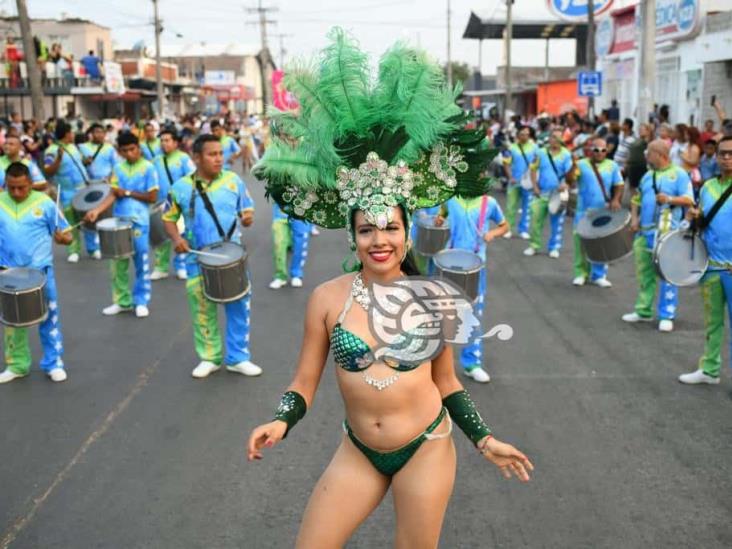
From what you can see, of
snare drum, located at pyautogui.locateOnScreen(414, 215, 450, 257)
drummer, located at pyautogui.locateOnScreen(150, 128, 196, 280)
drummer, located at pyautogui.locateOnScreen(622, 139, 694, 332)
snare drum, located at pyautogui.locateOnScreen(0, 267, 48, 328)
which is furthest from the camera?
drummer, located at pyautogui.locateOnScreen(150, 128, 196, 280)

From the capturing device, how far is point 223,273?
6801mm

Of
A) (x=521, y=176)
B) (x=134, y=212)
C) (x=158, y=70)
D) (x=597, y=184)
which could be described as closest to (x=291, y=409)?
(x=134, y=212)

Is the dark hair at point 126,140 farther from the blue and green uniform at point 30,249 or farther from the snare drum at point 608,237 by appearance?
the snare drum at point 608,237

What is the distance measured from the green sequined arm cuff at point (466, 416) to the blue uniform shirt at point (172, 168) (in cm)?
873

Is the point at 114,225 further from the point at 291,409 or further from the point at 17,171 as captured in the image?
the point at 291,409

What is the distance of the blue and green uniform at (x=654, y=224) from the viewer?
840 centimetres

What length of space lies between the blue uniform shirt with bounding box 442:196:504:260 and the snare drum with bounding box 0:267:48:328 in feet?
10.9

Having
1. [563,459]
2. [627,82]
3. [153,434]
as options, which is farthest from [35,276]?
[627,82]

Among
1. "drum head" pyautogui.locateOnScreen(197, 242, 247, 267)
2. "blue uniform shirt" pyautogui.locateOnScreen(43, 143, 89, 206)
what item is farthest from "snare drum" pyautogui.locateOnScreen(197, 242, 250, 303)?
"blue uniform shirt" pyautogui.locateOnScreen(43, 143, 89, 206)

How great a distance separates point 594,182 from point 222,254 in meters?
5.38

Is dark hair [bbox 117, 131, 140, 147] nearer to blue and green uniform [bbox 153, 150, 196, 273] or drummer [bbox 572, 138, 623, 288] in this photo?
blue and green uniform [bbox 153, 150, 196, 273]

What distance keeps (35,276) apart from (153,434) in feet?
6.27

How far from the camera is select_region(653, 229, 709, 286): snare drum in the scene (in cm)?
675
